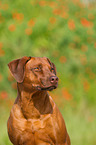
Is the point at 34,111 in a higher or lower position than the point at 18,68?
lower

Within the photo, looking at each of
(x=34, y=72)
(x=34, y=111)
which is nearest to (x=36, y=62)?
(x=34, y=72)

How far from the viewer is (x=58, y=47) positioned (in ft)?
36.1

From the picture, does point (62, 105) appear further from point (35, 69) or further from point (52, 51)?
point (35, 69)

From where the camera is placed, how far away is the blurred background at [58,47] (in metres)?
10.1

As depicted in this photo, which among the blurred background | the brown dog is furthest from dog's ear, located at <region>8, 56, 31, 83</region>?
the blurred background

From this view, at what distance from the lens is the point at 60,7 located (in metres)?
11.9

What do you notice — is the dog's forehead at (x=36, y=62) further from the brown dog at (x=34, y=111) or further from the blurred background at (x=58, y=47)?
the blurred background at (x=58, y=47)

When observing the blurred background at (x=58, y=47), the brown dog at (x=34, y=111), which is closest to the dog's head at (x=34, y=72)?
the brown dog at (x=34, y=111)

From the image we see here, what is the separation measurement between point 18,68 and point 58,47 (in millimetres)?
6072

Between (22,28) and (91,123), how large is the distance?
3.87m

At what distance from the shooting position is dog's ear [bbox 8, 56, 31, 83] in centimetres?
497

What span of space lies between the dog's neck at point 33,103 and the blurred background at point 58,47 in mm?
3925

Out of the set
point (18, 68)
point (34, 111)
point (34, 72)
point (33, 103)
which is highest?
point (18, 68)

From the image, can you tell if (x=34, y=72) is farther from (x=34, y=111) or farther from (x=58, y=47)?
(x=58, y=47)
